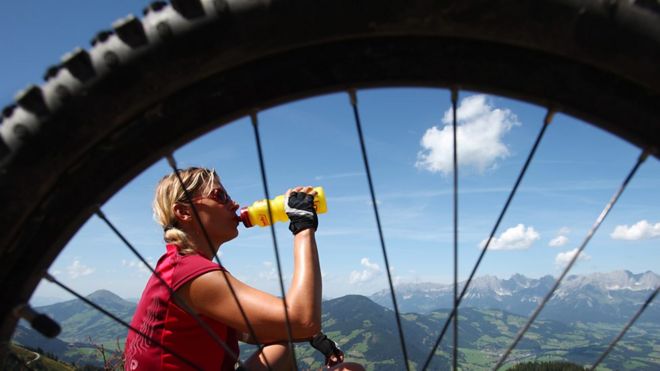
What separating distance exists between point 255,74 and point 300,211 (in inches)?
42.8

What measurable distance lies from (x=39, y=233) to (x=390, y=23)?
3.84 feet

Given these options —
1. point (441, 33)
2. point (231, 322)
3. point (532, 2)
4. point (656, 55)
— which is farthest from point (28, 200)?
point (656, 55)

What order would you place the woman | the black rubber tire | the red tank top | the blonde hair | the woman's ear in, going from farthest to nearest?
the woman's ear
the blonde hair
the red tank top
the woman
the black rubber tire

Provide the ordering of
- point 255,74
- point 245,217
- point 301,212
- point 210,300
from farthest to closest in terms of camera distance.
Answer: point 245,217 → point 301,212 → point 210,300 → point 255,74

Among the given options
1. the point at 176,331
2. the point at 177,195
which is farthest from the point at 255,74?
the point at 177,195

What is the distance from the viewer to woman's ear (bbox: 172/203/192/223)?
8.59 feet

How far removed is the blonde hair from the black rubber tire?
1100 mm

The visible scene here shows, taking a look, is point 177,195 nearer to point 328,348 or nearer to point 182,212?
point 182,212

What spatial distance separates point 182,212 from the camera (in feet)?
8.65

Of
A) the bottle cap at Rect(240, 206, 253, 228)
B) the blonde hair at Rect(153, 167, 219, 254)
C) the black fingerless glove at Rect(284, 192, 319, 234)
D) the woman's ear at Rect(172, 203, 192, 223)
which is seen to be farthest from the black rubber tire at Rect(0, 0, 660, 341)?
the bottle cap at Rect(240, 206, 253, 228)

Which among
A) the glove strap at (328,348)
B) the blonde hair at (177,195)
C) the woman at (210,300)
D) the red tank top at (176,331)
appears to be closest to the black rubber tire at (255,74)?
the woman at (210,300)

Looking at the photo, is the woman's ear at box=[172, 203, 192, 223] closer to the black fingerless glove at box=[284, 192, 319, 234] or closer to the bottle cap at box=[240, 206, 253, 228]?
the bottle cap at box=[240, 206, 253, 228]

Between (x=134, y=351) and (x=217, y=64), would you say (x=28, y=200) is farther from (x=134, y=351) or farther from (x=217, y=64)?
(x=134, y=351)

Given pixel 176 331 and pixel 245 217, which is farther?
pixel 245 217
